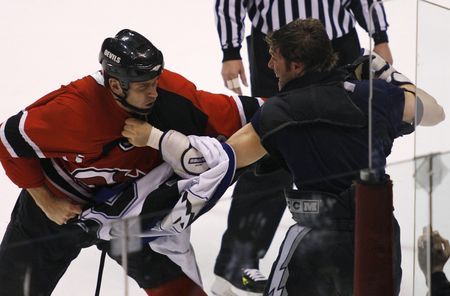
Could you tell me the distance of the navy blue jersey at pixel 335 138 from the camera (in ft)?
6.84

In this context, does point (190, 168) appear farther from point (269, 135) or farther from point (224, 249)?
point (224, 249)

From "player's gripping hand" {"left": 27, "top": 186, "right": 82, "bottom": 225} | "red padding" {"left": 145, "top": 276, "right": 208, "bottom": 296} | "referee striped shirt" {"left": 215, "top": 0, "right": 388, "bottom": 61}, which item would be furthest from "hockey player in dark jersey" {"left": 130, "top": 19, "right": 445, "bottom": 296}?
"referee striped shirt" {"left": 215, "top": 0, "right": 388, "bottom": 61}

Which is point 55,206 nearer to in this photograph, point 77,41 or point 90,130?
point 90,130

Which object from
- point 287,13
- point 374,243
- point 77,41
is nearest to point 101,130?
point 374,243

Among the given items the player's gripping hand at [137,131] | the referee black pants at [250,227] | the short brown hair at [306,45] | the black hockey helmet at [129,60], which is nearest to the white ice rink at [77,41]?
the short brown hair at [306,45]

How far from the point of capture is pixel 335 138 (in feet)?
7.04

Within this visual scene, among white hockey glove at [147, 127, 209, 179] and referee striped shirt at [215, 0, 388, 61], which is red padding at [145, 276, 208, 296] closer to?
white hockey glove at [147, 127, 209, 179]

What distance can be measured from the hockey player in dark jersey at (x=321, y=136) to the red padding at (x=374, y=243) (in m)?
0.02

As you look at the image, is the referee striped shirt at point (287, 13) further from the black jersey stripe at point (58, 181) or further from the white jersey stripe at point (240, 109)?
the black jersey stripe at point (58, 181)

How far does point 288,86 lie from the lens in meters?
2.27

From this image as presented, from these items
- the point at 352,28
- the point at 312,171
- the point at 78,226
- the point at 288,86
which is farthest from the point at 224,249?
the point at 352,28

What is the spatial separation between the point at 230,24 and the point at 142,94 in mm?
1038

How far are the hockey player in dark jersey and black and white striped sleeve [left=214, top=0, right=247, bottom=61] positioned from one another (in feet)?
2.96

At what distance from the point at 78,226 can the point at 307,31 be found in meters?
0.74
